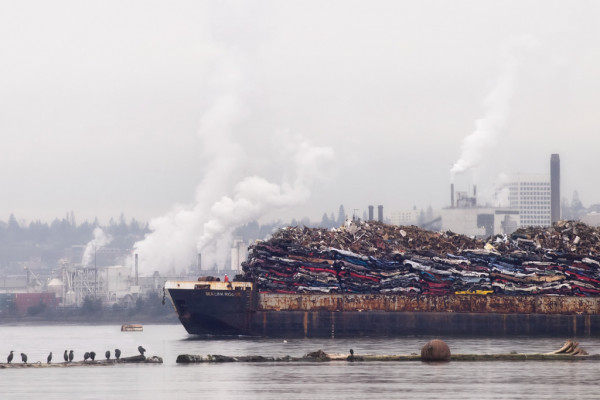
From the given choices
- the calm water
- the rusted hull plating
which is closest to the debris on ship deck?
the calm water

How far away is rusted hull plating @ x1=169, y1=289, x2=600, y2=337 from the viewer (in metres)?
125

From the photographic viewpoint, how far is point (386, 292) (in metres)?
130

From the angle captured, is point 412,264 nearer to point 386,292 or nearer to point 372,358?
point 386,292

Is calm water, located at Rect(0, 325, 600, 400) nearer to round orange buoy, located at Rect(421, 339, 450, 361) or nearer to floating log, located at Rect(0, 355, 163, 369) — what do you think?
floating log, located at Rect(0, 355, 163, 369)

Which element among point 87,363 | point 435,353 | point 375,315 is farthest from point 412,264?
point 87,363

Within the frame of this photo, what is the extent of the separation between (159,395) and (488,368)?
22707mm

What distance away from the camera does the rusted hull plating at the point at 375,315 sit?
410ft

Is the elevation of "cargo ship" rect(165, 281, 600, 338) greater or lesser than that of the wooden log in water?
greater

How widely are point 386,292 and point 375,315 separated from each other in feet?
13.0

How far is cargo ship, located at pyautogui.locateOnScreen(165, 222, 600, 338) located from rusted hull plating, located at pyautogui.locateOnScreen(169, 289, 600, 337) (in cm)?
10

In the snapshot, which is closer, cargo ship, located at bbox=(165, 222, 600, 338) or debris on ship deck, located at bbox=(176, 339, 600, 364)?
debris on ship deck, located at bbox=(176, 339, 600, 364)

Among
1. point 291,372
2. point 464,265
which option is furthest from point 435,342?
point 464,265

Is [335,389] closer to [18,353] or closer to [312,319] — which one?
[18,353]

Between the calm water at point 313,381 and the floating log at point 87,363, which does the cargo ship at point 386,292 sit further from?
the floating log at point 87,363
